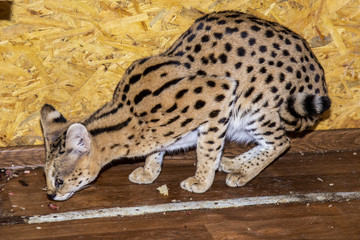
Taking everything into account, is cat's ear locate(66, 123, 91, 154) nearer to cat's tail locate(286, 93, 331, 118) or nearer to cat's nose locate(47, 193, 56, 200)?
cat's nose locate(47, 193, 56, 200)

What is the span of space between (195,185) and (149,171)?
13.4 inches

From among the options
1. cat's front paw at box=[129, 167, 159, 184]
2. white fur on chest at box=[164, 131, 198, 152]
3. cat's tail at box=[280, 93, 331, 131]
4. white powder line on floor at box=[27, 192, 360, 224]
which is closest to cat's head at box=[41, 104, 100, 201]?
white powder line on floor at box=[27, 192, 360, 224]

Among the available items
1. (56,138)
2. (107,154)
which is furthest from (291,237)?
(56,138)

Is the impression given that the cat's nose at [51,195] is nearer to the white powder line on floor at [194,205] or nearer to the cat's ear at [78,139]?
the white powder line on floor at [194,205]

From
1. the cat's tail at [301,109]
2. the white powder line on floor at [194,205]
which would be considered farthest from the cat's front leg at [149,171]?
the cat's tail at [301,109]

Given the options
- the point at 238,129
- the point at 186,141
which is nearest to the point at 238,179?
the point at 238,129

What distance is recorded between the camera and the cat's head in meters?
2.79

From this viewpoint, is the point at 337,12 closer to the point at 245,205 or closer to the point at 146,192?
the point at 245,205

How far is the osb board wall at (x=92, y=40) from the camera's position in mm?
3164

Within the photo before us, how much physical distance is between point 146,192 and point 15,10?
140 cm

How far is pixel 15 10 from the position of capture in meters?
3.07

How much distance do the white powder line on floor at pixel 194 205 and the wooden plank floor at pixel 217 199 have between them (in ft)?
0.11

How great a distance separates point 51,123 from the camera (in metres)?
2.93

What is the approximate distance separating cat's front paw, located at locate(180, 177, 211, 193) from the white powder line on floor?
113mm
